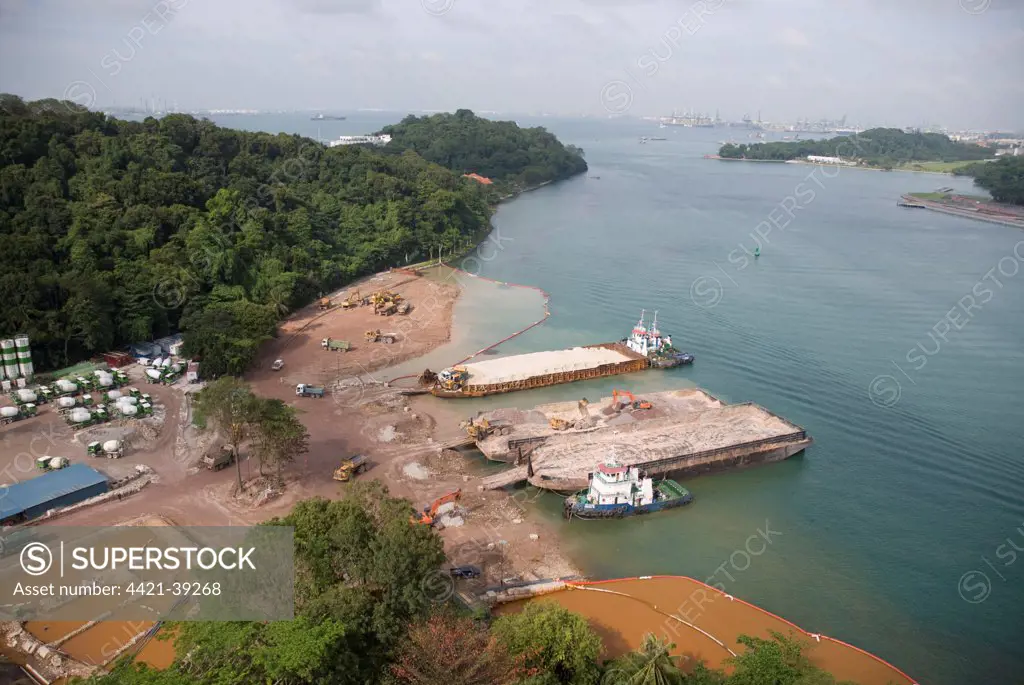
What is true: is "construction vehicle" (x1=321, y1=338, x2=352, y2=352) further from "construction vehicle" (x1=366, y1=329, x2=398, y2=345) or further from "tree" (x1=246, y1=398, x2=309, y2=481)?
"tree" (x1=246, y1=398, x2=309, y2=481)

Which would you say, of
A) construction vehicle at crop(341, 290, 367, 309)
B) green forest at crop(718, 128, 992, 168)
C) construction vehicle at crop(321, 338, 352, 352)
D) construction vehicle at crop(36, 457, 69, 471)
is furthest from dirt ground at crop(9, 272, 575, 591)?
green forest at crop(718, 128, 992, 168)

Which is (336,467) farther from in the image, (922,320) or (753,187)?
(753,187)

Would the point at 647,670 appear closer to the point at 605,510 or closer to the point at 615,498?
the point at 605,510

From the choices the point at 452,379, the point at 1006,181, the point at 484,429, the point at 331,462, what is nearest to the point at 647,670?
the point at 484,429

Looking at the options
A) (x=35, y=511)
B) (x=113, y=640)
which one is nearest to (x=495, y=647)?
(x=113, y=640)

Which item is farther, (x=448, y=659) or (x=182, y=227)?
(x=182, y=227)

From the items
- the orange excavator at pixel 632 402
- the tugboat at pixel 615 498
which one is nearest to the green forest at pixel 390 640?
the tugboat at pixel 615 498
